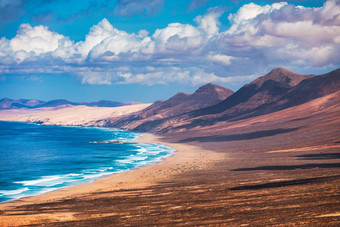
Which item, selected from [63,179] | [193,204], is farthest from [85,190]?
[193,204]

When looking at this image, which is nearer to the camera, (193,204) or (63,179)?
(193,204)

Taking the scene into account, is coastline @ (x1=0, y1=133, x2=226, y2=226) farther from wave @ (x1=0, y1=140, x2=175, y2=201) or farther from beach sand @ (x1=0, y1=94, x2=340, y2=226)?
wave @ (x1=0, y1=140, x2=175, y2=201)

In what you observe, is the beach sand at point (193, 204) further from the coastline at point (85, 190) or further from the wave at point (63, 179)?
the wave at point (63, 179)

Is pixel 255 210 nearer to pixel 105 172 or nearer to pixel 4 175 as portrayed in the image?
pixel 105 172

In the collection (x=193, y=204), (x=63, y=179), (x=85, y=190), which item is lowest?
(x=193, y=204)

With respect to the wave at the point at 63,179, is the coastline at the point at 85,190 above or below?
below

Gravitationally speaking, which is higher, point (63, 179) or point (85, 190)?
point (63, 179)

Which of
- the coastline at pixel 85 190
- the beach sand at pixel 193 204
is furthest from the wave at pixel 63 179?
the beach sand at pixel 193 204

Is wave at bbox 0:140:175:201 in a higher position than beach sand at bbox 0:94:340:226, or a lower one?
higher

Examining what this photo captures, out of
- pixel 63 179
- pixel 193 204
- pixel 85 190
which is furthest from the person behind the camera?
pixel 63 179

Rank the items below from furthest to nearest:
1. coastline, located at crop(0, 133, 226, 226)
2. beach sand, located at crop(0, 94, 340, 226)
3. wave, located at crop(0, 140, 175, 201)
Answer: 1. wave, located at crop(0, 140, 175, 201)
2. coastline, located at crop(0, 133, 226, 226)
3. beach sand, located at crop(0, 94, 340, 226)

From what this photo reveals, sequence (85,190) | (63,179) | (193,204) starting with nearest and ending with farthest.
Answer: (193,204) < (85,190) < (63,179)

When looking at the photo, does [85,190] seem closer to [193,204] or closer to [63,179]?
[63,179]

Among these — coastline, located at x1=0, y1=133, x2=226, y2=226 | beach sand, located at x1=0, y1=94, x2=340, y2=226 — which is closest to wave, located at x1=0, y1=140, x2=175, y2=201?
coastline, located at x1=0, y1=133, x2=226, y2=226
